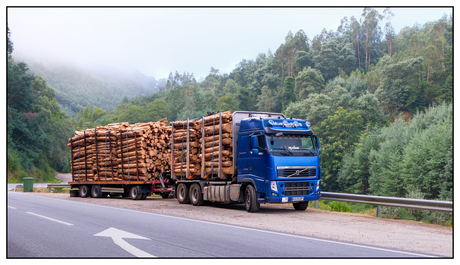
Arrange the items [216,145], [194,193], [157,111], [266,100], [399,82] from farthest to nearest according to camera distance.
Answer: [157,111], [266,100], [399,82], [194,193], [216,145]

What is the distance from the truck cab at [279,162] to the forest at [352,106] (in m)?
33.2

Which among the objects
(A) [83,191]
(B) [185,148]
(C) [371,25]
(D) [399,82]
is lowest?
(A) [83,191]

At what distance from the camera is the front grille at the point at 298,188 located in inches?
585

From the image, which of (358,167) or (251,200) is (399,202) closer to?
(251,200)

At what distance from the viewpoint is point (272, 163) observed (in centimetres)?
1464

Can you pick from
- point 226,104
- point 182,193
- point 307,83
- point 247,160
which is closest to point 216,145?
point 247,160

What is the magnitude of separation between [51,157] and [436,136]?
71222 millimetres

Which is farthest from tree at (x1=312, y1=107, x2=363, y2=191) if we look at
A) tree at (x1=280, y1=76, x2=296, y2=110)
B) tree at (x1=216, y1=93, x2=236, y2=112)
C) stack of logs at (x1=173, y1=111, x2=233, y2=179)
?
stack of logs at (x1=173, y1=111, x2=233, y2=179)

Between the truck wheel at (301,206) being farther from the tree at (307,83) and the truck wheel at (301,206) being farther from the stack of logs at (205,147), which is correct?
the tree at (307,83)

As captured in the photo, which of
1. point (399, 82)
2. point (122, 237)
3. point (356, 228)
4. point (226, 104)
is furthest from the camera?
point (226, 104)

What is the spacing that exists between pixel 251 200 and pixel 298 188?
176 cm

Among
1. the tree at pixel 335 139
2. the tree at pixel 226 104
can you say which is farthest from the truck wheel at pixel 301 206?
the tree at pixel 226 104

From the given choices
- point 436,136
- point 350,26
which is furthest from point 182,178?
point 350,26

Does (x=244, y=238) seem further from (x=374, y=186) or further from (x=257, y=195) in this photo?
(x=374, y=186)
